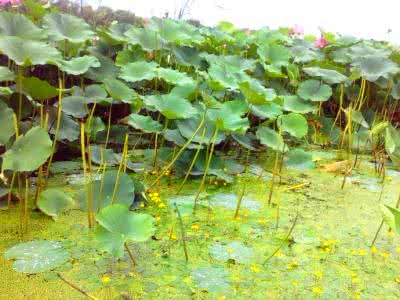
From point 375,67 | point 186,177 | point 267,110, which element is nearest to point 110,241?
point 186,177

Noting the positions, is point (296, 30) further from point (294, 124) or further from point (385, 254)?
point (385, 254)

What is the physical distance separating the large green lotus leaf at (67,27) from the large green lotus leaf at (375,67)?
4.13 feet

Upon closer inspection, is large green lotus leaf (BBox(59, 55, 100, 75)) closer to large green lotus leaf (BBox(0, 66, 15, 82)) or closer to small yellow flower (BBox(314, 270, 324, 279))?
large green lotus leaf (BBox(0, 66, 15, 82))

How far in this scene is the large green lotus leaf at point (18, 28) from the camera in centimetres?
169

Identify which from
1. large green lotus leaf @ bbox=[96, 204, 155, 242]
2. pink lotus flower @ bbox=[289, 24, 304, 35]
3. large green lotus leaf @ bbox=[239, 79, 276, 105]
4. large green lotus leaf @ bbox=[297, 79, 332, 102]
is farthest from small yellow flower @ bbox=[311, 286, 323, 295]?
pink lotus flower @ bbox=[289, 24, 304, 35]

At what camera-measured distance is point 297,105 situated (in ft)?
7.73

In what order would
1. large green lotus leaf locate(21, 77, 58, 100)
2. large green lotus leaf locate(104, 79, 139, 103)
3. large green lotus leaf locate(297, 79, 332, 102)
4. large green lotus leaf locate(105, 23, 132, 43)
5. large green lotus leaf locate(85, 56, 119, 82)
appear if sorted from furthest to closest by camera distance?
1. large green lotus leaf locate(297, 79, 332, 102)
2. large green lotus leaf locate(105, 23, 132, 43)
3. large green lotus leaf locate(85, 56, 119, 82)
4. large green lotus leaf locate(104, 79, 139, 103)
5. large green lotus leaf locate(21, 77, 58, 100)

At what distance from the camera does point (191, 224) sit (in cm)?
145

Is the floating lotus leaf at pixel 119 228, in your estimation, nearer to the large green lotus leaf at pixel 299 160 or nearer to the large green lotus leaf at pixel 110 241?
the large green lotus leaf at pixel 110 241

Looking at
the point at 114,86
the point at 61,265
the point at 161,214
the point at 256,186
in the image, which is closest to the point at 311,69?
the point at 256,186

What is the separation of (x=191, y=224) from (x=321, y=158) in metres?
0.97

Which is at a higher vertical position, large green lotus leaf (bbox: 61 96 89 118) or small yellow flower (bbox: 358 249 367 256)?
large green lotus leaf (bbox: 61 96 89 118)

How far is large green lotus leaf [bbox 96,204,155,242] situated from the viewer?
3.75ft

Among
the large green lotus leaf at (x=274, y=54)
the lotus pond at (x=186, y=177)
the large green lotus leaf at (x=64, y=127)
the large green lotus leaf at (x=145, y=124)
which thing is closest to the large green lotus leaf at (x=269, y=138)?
the lotus pond at (x=186, y=177)
